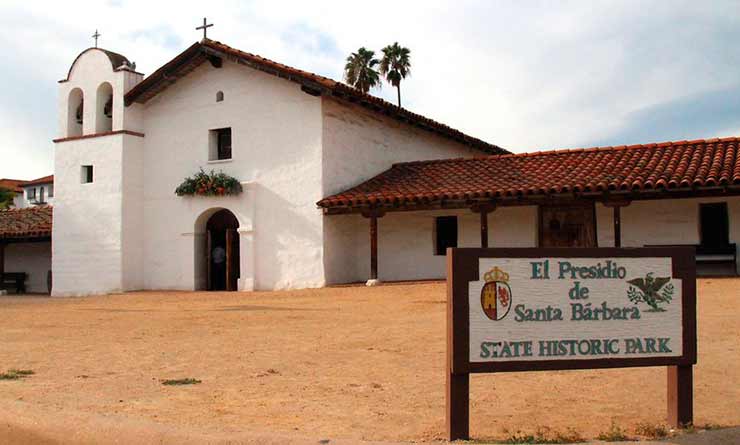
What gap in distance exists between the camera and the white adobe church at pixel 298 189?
17031 millimetres

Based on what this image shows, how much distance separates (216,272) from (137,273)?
2.50 meters

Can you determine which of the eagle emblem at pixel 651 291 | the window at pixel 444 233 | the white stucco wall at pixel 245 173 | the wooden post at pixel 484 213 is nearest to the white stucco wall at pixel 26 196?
the white stucco wall at pixel 245 173

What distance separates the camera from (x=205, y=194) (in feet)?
67.0

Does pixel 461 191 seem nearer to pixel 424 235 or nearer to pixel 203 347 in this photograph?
pixel 424 235

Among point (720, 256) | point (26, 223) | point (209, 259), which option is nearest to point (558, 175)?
point (720, 256)

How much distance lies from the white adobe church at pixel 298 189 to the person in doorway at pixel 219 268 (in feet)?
0.20

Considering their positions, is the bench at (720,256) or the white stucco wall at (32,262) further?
the white stucco wall at (32,262)

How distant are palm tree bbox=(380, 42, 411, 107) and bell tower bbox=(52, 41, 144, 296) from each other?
75.1 feet

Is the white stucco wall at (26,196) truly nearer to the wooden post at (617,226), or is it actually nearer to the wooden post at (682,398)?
the wooden post at (617,226)

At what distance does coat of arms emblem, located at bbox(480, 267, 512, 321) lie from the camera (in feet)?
15.9

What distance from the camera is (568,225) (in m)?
18.1

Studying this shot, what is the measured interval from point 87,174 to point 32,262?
24.8 feet

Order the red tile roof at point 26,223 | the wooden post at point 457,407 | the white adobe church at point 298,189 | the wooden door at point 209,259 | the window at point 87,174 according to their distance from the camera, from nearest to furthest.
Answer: the wooden post at point 457,407 < the white adobe church at point 298,189 < the wooden door at point 209,259 < the window at point 87,174 < the red tile roof at point 26,223

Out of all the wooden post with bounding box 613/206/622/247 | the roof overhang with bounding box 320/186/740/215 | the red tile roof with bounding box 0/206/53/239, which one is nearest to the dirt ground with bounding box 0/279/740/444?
the roof overhang with bounding box 320/186/740/215
